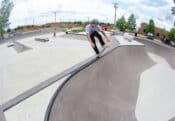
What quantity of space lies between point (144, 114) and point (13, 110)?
4496 millimetres

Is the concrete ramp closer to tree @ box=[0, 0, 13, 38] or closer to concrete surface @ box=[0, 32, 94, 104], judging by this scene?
concrete surface @ box=[0, 32, 94, 104]

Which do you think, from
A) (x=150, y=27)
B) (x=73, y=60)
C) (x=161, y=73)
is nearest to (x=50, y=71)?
(x=73, y=60)

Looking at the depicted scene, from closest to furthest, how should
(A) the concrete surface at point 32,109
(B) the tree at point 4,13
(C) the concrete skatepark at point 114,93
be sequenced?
(A) the concrete surface at point 32,109
(C) the concrete skatepark at point 114,93
(B) the tree at point 4,13

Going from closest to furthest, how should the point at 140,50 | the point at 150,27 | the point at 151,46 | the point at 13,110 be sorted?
the point at 13,110 → the point at 140,50 → the point at 151,46 → the point at 150,27

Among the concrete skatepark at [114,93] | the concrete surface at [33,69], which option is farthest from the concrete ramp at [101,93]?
the concrete surface at [33,69]

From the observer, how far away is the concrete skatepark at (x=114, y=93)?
8.12 meters

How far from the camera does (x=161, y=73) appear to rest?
14.3 metres

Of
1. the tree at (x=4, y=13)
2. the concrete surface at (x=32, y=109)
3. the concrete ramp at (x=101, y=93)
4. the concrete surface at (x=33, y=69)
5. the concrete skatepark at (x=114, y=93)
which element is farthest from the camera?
the tree at (x=4, y=13)

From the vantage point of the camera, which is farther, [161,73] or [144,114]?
[161,73]

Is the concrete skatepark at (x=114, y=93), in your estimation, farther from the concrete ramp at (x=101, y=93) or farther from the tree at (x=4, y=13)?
the tree at (x=4, y=13)

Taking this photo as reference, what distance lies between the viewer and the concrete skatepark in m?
8.12

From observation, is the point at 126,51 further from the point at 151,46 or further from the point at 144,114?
the point at 151,46

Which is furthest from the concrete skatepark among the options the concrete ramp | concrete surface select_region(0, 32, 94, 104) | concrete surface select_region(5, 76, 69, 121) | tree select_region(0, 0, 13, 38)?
tree select_region(0, 0, 13, 38)

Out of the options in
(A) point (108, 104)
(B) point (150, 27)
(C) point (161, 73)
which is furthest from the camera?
(B) point (150, 27)
